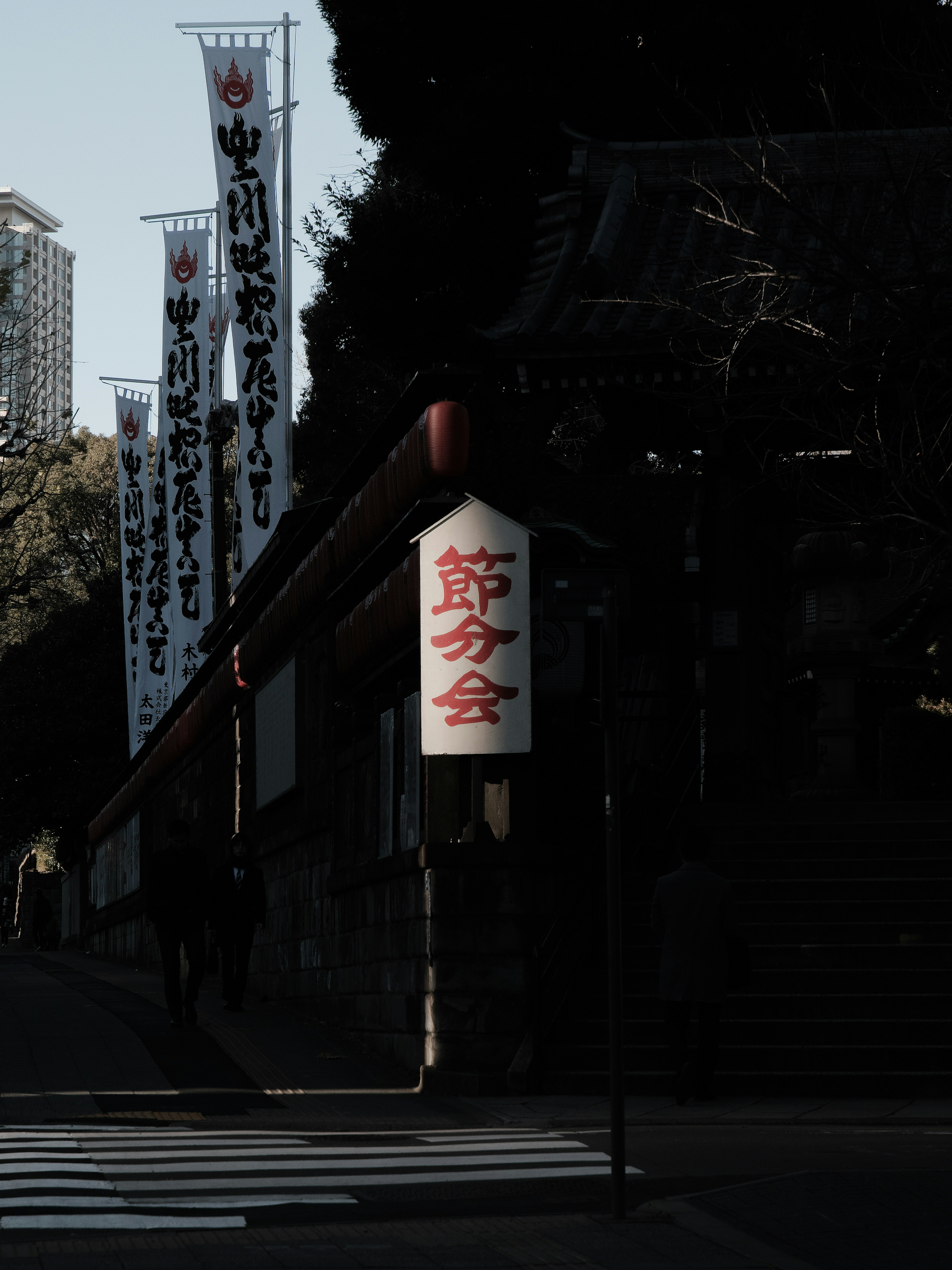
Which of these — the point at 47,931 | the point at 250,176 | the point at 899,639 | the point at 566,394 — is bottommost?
the point at 47,931

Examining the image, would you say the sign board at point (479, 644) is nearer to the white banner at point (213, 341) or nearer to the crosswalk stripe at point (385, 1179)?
the crosswalk stripe at point (385, 1179)

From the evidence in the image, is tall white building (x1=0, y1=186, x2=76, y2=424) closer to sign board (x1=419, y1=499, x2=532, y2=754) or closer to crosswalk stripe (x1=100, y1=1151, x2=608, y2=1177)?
sign board (x1=419, y1=499, x2=532, y2=754)

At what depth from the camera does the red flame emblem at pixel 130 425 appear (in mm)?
31953

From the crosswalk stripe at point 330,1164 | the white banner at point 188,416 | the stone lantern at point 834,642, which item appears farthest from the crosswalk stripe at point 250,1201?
the white banner at point 188,416

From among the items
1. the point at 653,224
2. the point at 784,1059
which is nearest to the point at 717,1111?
the point at 784,1059

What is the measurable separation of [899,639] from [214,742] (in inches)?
388

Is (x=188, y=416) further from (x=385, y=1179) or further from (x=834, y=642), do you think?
(x=385, y=1179)

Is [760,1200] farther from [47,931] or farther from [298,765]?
[47,931]

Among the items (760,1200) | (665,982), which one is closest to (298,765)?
(665,982)

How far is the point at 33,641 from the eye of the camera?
47812 mm

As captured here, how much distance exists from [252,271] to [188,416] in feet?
19.7

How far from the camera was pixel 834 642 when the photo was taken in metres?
20.2

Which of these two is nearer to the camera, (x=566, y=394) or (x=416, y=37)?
(x=566, y=394)

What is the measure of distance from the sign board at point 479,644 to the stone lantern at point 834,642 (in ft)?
28.3
